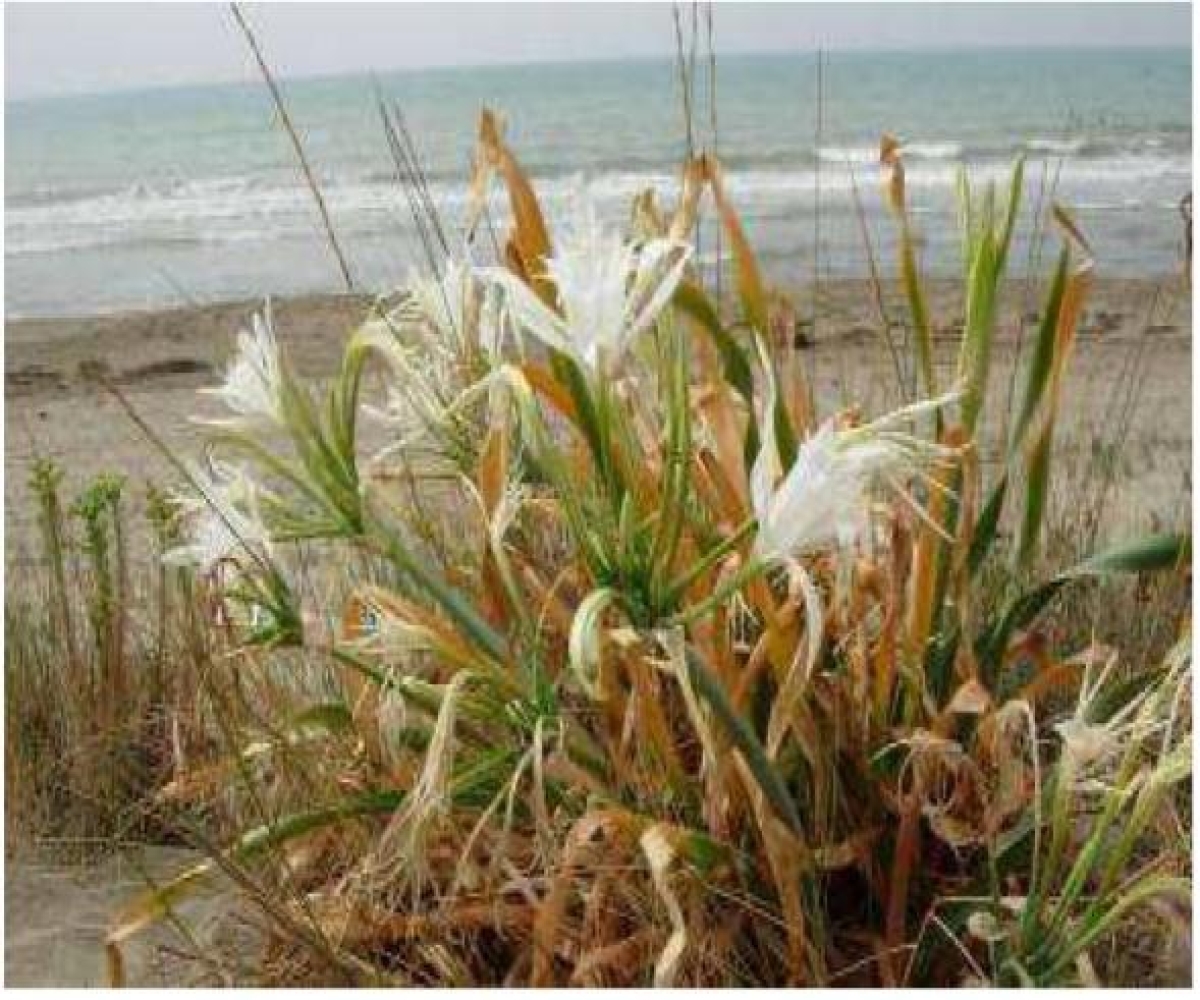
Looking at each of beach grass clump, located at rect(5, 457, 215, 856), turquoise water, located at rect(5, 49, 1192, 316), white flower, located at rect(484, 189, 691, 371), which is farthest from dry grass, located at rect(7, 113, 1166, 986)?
beach grass clump, located at rect(5, 457, 215, 856)

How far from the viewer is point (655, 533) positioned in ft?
5.17

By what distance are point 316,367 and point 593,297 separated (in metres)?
7.83

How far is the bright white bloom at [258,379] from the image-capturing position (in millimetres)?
1799

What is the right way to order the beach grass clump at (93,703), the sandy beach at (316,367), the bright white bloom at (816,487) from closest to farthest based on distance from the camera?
the bright white bloom at (816,487)
the beach grass clump at (93,703)
the sandy beach at (316,367)

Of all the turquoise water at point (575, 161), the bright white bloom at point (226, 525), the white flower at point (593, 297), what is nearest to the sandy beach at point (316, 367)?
the turquoise water at point (575, 161)

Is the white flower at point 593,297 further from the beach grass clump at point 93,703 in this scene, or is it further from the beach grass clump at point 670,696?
the beach grass clump at point 93,703

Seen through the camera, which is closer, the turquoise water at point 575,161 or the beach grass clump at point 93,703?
the beach grass clump at point 93,703

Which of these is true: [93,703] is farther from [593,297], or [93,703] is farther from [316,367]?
[316,367]

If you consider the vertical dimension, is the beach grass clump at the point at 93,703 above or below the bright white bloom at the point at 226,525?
below

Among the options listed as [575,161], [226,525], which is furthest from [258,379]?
[575,161]

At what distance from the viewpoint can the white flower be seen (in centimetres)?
153

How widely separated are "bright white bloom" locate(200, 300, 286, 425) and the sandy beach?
8.27 feet

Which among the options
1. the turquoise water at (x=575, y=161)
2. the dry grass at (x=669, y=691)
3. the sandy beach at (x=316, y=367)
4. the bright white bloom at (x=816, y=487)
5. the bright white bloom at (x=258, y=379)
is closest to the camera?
the bright white bloom at (x=816, y=487)

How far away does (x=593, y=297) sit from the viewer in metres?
1.53
